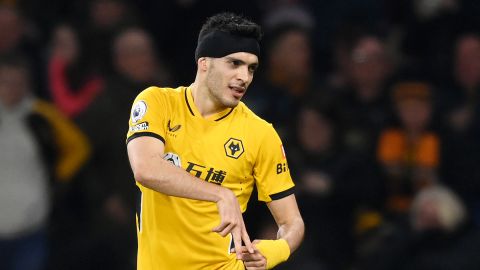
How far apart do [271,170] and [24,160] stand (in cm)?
353

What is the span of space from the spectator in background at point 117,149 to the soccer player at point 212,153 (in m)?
3.01

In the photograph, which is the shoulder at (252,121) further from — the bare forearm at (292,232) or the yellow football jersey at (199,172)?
the bare forearm at (292,232)

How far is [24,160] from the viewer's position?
341 inches

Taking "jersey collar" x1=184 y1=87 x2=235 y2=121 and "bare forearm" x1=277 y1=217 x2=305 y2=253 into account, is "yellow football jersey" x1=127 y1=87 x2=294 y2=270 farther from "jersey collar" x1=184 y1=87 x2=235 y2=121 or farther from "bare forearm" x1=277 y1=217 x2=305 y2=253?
"bare forearm" x1=277 y1=217 x2=305 y2=253

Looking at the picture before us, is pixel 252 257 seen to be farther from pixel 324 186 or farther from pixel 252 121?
pixel 324 186

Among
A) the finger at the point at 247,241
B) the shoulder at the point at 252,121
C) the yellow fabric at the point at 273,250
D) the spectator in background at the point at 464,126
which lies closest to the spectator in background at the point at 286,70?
the spectator in background at the point at 464,126

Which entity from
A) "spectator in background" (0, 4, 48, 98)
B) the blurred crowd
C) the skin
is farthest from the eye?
"spectator in background" (0, 4, 48, 98)

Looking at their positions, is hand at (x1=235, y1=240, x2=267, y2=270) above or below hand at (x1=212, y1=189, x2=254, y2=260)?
below

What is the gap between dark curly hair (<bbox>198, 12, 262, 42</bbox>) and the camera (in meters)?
5.50

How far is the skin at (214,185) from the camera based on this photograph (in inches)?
187

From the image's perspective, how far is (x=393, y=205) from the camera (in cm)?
886

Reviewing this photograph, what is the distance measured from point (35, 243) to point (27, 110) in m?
1.07

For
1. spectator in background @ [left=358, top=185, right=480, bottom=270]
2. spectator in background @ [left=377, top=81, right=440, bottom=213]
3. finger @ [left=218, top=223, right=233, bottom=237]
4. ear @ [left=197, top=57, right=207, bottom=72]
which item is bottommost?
spectator in background @ [left=358, top=185, right=480, bottom=270]

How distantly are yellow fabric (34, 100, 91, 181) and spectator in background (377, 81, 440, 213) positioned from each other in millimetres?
2450
